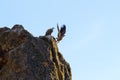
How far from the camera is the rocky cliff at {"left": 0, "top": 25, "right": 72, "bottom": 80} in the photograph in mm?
26328

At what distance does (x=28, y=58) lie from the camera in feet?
88.1

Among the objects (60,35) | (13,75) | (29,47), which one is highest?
(60,35)

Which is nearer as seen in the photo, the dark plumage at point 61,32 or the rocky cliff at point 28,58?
the rocky cliff at point 28,58

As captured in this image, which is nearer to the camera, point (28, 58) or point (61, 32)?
point (28, 58)

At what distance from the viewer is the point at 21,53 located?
2708cm

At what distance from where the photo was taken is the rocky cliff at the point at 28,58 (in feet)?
86.4

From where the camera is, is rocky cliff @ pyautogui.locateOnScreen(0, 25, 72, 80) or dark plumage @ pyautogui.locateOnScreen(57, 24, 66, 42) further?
dark plumage @ pyautogui.locateOnScreen(57, 24, 66, 42)

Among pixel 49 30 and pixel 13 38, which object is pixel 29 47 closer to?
pixel 13 38

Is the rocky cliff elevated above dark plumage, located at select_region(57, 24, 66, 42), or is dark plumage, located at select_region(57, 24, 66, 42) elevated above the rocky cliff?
dark plumage, located at select_region(57, 24, 66, 42)

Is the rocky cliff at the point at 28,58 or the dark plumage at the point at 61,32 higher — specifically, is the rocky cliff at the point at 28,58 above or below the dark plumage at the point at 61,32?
below

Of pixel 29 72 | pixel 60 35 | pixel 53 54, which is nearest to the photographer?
pixel 29 72

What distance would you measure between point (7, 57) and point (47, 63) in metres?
2.31

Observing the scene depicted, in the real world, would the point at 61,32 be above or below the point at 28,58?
above

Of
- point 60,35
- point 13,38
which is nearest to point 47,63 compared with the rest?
point 13,38
